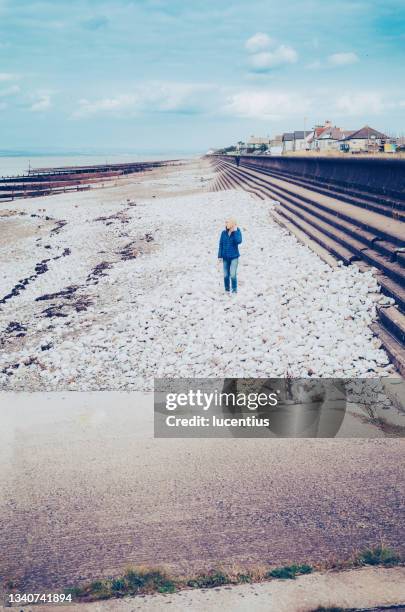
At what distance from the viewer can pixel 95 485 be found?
451cm

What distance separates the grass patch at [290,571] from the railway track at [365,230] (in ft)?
9.87

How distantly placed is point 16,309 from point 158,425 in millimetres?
6270

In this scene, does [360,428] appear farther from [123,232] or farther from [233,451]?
[123,232]

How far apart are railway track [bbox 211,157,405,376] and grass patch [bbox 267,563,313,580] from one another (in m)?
3.01

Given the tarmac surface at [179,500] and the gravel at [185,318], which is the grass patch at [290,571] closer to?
the tarmac surface at [179,500]

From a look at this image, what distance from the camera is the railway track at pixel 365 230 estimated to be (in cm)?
699

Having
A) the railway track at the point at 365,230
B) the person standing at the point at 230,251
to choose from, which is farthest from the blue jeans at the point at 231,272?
the railway track at the point at 365,230
